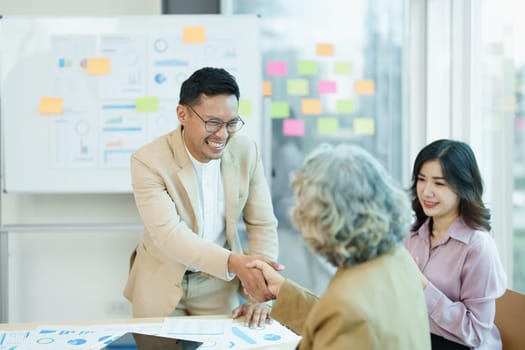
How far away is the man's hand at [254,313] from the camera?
1862 mm

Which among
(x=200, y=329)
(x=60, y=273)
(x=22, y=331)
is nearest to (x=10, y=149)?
(x=60, y=273)

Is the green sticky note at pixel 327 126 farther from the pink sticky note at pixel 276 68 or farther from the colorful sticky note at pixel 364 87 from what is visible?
the pink sticky note at pixel 276 68

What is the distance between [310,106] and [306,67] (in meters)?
0.22

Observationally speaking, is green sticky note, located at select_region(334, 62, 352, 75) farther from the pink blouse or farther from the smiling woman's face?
the pink blouse

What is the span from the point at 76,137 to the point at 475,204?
2.10 m

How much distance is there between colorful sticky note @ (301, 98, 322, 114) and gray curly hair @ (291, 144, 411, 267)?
2147 millimetres

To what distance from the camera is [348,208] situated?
1121 millimetres

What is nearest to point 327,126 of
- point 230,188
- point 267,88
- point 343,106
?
point 343,106

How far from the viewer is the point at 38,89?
3.06 m

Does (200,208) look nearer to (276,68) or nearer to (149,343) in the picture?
(149,343)

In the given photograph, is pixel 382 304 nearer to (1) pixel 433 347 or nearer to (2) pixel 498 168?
(1) pixel 433 347

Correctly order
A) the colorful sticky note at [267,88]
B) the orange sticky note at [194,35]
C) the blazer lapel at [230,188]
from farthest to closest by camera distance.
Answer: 1. the colorful sticky note at [267,88]
2. the orange sticky note at [194,35]
3. the blazer lapel at [230,188]

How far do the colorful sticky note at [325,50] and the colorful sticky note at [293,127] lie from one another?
399 mm

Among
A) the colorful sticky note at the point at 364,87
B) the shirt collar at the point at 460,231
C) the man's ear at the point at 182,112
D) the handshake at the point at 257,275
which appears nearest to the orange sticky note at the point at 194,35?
the colorful sticky note at the point at 364,87
